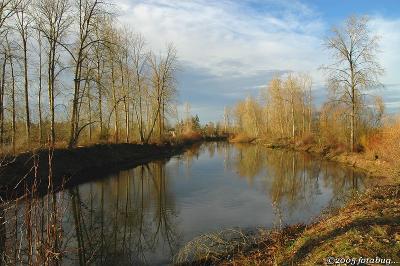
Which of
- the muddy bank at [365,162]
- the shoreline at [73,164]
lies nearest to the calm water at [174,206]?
the muddy bank at [365,162]

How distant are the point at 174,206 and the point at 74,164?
1168 centimetres

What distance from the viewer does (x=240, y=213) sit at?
1441 centimetres

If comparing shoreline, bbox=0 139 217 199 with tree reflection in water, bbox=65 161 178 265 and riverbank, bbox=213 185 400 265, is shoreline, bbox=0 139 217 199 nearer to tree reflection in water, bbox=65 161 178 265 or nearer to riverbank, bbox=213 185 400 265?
tree reflection in water, bbox=65 161 178 265

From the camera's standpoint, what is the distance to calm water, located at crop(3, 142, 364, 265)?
421 inches

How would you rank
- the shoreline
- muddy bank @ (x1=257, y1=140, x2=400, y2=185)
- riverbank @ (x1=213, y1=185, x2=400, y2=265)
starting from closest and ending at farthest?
1. riverbank @ (x1=213, y1=185, x2=400, y2=265)
2. the shoreline
3. muddy bank @ (x1=257, y1=140, x2=400, y2=185)

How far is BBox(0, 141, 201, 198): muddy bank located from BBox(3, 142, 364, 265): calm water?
1765mm

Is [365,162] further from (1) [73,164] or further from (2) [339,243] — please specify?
(2) [339,243]

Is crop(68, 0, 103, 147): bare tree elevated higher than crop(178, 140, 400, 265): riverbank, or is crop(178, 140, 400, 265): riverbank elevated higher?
crop(68, 0, 103, 147): bare tree

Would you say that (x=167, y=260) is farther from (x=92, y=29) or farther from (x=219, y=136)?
(x=219, y=136)

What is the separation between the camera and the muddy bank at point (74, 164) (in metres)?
17.7

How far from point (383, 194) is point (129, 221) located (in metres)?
9.01

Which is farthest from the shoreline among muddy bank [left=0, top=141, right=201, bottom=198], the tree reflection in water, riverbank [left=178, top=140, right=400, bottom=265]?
riverbank [left=178, top=140, right=400, bottom=265]

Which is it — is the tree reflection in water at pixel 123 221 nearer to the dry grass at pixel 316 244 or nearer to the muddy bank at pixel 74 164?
the dry grass at pixel 316 244

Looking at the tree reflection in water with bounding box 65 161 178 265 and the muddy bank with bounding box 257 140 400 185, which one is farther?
the muddy bank with bounding box 257 140 400 185
